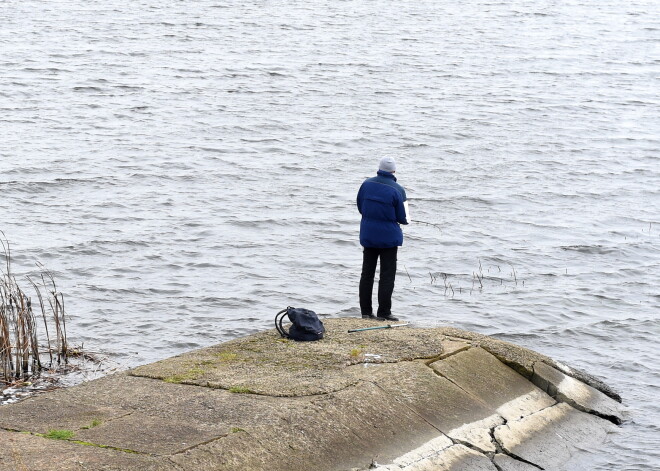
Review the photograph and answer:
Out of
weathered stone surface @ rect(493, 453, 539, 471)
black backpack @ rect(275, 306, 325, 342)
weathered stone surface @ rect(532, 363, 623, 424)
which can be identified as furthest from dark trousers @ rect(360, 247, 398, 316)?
weathered stone surface @ rect(493, 453, 539, 471)

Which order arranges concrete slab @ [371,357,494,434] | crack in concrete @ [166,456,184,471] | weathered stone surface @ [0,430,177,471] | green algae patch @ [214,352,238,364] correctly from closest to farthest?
weathered stone surface @ [0,430,177,471] → crack in concrete @ [166,456,184,471] → concrete slab @ [371,357,494,434] → green algae patch @ [214,352,238,364]

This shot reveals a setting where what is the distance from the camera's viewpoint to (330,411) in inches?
354

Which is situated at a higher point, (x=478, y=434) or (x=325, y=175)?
(x=325, y=175)

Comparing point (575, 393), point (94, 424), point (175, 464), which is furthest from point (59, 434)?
point (575, 393)

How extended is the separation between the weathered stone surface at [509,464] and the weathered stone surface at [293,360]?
143cm

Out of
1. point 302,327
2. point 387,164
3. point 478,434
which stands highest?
point 387,164

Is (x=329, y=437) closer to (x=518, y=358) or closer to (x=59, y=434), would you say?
(x=59, y=434)

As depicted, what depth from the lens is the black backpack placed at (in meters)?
11.2

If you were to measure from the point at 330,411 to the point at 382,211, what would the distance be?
143 inches

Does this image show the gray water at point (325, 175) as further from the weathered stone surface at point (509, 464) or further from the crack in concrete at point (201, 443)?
the crack in concrete at point (201, 443)

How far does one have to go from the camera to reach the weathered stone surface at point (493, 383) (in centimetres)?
1027

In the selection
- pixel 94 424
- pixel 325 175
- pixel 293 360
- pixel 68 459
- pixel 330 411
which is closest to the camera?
pixel 68 459

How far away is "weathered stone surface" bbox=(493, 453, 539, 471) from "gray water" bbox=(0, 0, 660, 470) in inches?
39.4

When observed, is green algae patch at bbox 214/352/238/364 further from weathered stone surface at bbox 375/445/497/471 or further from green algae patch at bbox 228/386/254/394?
weathered stone surface at bbox 375/445/497/471
